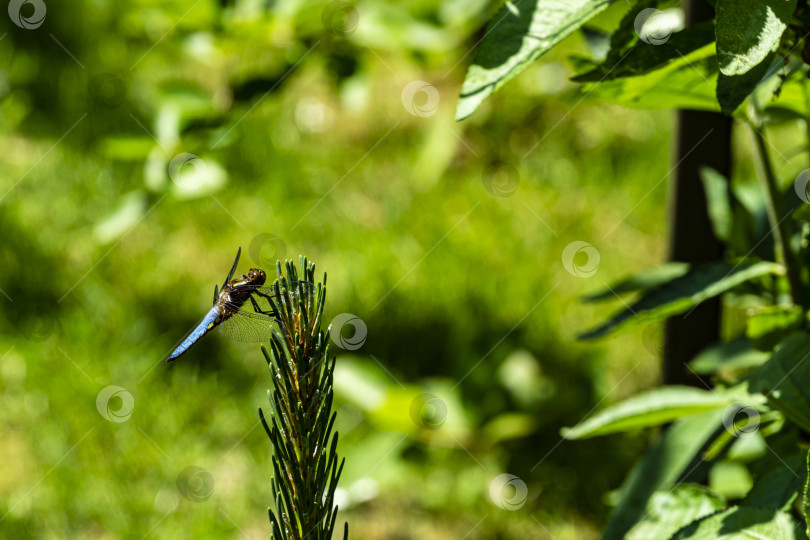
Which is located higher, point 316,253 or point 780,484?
point 316,253

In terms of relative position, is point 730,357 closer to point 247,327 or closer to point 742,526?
point 742,526

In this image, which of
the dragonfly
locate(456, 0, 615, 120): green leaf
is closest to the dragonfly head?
the dragonfly

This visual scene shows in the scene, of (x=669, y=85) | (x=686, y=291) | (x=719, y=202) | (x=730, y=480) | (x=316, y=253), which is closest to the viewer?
(x=669, y=85)

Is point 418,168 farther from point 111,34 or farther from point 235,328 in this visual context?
point 235,328

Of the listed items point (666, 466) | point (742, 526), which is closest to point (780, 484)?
point (742, 526)

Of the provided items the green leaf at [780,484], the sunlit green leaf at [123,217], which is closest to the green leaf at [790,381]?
the green leaf at [780,484]

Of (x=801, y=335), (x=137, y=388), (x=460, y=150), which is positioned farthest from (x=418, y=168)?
(x=801, y=335)

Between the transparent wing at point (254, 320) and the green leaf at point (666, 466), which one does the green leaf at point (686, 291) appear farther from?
the transparent wing at point (254, 320)
